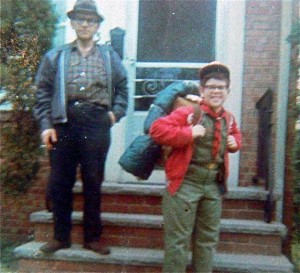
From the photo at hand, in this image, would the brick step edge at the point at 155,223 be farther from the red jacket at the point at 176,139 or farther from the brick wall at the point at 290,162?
the red jacket at the point at 176,139

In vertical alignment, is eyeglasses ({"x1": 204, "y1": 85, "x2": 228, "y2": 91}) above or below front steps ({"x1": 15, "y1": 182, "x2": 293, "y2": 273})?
above

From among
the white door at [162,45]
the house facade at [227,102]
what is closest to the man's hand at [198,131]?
the house facade at [227,102]

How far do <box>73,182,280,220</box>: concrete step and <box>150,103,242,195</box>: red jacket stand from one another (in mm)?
1072

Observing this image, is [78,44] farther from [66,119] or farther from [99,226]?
[99,226]

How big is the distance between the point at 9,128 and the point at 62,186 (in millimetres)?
849

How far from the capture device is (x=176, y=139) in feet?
11.5

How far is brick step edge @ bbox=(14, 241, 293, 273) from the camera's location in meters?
4.09

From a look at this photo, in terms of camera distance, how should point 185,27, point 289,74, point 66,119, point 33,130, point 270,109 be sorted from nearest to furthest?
point 66,119 → point 270,109 → point 33,130 → point 289,74 → point 185,27

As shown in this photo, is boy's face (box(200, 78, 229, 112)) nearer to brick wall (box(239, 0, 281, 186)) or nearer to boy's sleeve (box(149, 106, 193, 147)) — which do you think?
boy's sleeve (box(149, 106, 193, 147))

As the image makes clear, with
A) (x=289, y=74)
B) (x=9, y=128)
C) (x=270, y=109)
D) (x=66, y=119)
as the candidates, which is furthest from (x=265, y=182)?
(x=9, y=128)

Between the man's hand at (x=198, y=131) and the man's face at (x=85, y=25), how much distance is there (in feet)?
3.62

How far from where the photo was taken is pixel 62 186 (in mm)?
4129

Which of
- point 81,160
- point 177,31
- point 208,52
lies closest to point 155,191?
point 81,160

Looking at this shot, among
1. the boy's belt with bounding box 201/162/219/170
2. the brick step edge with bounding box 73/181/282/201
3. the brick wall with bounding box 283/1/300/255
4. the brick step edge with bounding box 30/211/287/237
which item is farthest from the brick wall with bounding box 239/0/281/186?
the boy's belt with bounding box 201/162/219/170
